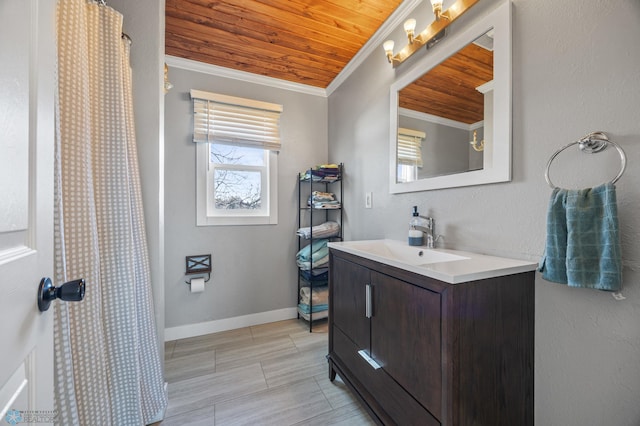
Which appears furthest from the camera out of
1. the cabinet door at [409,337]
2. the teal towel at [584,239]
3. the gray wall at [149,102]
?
the gray wall at [149,102]

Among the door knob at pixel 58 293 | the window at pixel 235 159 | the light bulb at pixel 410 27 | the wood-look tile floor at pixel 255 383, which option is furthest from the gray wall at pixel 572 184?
the window at pixel 235 159

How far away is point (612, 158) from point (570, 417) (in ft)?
3.07

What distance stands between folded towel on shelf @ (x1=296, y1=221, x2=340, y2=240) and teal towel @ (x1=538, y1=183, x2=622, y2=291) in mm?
1705

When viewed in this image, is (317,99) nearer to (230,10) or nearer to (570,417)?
(230,10)

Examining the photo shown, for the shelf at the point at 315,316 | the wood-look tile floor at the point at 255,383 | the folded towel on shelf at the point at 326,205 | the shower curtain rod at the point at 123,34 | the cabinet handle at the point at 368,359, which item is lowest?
A: the wood-look tile floor at the point at 255,383

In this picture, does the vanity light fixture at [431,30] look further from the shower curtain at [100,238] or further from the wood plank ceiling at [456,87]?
the shower curtain at [100,238]

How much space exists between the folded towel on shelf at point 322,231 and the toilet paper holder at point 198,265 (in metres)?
0.88

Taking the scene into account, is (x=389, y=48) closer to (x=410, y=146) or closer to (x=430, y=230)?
(x=410, y=146)

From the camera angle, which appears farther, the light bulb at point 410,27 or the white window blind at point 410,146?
the white window blind at point 410,146

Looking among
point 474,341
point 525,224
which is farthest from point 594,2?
point 474,341

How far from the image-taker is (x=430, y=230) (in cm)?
142

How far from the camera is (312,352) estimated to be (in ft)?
6.36

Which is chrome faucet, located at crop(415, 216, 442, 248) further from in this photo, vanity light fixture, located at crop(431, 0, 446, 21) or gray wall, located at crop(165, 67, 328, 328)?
gray wall, located at crop(165, 67, 328, 328)

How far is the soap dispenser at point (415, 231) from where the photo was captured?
4.77 feet
